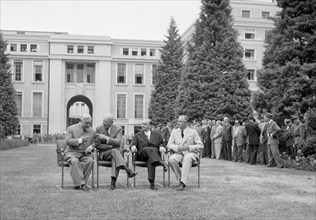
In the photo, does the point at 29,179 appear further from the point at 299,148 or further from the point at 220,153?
the point at 220,153

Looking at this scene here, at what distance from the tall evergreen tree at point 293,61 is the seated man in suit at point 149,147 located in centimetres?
1091

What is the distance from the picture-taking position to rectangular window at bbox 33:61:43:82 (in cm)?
6869

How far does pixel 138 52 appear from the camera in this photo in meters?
71.5

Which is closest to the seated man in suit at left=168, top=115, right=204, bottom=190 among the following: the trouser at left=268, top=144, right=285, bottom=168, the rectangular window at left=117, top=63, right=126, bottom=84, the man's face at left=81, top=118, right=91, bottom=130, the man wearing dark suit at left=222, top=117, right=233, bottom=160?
the man's face at left=81, top=118, right=91, bottom=130

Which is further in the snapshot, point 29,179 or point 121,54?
point 121,54

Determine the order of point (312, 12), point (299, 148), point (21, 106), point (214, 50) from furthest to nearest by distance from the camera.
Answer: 1. point (21, 106)
2. point (214, 50)
3. point (312, 12)
4. point (299, 148)

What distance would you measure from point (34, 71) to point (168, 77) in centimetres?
2554

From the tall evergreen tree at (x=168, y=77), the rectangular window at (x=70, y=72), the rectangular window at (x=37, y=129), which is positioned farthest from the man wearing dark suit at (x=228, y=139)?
the rectangular window at (x=70, y=72)

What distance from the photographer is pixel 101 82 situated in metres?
69.2

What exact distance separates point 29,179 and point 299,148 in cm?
997

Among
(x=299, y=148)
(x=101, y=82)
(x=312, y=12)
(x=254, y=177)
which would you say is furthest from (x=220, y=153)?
(x=101, y=82)

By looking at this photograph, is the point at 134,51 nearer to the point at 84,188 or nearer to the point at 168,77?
the point at 168,77

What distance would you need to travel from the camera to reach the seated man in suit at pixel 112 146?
10672 millimetres

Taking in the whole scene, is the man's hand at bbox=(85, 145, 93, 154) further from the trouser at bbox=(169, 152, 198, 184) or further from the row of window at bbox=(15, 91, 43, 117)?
the row of window at bbox=(15, 91, 43, 117)
